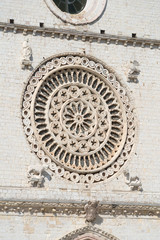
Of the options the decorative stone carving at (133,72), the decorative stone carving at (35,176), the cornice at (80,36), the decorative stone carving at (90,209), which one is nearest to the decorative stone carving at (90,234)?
the decorative stone carving at (90,209)

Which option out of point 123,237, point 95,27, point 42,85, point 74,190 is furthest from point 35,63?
point 123,237

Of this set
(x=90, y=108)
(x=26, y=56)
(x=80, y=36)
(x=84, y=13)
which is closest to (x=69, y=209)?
(x=90, y=108)

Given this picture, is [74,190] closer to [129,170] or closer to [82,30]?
[129,170]

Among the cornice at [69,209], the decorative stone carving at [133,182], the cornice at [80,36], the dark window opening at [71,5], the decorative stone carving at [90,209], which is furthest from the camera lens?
the dark window opening at [71,5]

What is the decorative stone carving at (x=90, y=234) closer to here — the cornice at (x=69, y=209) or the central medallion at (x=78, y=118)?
the cornice at (x=69, y=209)

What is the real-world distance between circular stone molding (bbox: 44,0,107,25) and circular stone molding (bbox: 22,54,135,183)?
100 centimetres

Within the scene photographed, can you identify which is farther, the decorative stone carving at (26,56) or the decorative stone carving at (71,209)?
the decorative stone carving at (26,56)

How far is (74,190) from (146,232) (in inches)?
80.2

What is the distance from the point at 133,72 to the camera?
21.0m

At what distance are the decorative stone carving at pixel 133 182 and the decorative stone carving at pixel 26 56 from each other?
142 inches

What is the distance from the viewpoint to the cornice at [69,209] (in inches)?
730

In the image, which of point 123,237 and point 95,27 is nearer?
point 123,237

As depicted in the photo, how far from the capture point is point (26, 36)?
66.7ft

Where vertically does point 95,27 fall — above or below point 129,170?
A: above
